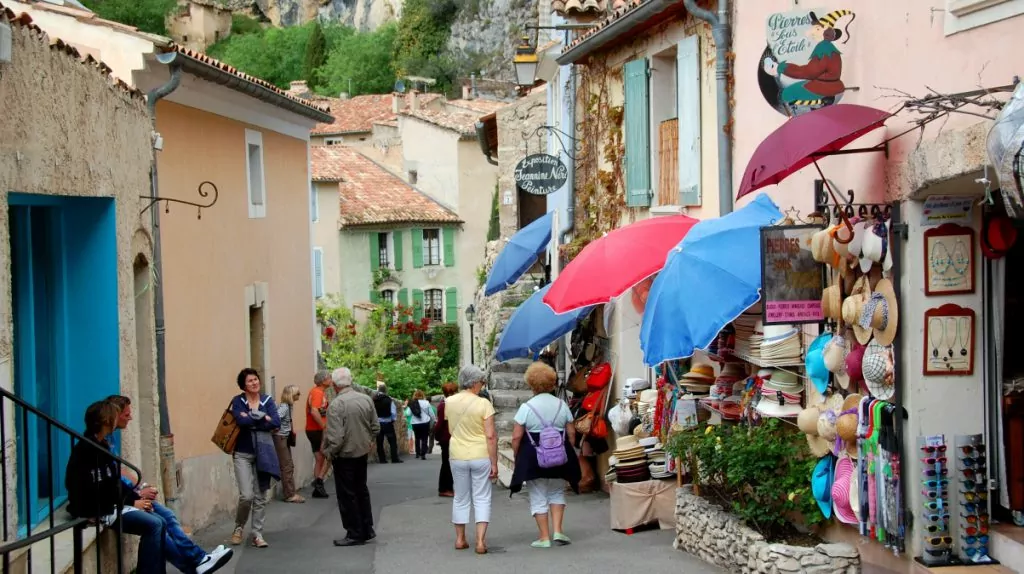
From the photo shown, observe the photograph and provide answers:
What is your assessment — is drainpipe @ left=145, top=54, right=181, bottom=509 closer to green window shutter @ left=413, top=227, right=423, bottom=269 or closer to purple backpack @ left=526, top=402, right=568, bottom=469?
purple backpack @ left=526, top=402, right=568, bottom=469

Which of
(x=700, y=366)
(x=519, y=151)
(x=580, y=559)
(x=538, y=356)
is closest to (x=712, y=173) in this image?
(x=700, y=366)

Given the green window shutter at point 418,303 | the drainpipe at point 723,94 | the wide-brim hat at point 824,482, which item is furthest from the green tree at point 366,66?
the wide-brim hat at point 824,482

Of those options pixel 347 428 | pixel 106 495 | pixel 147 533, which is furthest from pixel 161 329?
pixel 106 495

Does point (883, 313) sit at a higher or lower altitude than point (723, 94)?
lower

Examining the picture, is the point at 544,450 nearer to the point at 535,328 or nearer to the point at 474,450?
the point at 474,450

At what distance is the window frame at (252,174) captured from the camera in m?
17.6

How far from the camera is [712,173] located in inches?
469

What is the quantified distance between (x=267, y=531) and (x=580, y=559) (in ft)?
13.9

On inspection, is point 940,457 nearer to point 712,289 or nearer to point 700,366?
point 712,289

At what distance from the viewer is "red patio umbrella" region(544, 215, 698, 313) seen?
441 inches

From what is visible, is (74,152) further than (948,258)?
Yes

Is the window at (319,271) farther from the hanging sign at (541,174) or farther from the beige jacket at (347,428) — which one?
the beige jacket at (347,428)

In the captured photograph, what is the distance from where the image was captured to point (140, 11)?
9081 cm

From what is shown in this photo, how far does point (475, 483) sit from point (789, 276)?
337 centimetres
